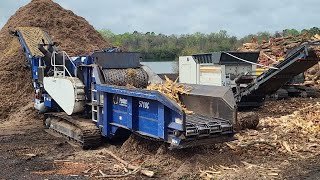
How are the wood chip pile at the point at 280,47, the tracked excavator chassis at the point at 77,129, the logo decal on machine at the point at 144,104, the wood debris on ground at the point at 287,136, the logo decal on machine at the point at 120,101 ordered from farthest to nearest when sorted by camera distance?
1. the wood chip pile at the point at 280,47
2. the tracked excavator chassis at the point at 77,129
3. the wood debris on ground at the point at 287,136
4. the logo decal on machine at the point at 120,101
5. the logo decal on machine at the point at 144,104

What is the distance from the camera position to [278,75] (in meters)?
14.6

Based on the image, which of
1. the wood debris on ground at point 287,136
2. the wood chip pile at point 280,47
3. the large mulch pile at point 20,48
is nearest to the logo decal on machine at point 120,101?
the wood debris on ground at point 287,136

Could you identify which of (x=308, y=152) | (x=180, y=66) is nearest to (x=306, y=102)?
(x=180, y=66)

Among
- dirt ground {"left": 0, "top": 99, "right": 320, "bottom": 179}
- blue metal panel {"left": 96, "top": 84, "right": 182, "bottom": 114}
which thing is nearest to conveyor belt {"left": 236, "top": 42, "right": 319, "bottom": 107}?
dirt ground {"left": 0, "top": 99, "right": 320, "bottom": 179}

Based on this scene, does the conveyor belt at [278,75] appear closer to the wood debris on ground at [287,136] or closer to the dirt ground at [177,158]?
the wood debris on ground at [287,136]

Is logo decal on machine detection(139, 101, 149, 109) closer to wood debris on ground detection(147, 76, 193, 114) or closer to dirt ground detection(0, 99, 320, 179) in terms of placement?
wood debris on ground detection(147, 76, 193, 114)

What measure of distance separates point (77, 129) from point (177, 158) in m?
3.19

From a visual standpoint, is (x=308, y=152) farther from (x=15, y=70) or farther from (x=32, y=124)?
(x=15, y=70)

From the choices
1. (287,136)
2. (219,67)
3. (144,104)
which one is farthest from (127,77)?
(219,67)

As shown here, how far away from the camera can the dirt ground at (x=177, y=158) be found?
24.6ft

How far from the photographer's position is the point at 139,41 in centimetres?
4694

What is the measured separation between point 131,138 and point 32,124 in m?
5.43

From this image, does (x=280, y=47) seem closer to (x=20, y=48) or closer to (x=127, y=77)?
(x=20, y=48)

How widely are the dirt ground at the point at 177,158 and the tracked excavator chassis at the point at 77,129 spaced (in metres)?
0.18
